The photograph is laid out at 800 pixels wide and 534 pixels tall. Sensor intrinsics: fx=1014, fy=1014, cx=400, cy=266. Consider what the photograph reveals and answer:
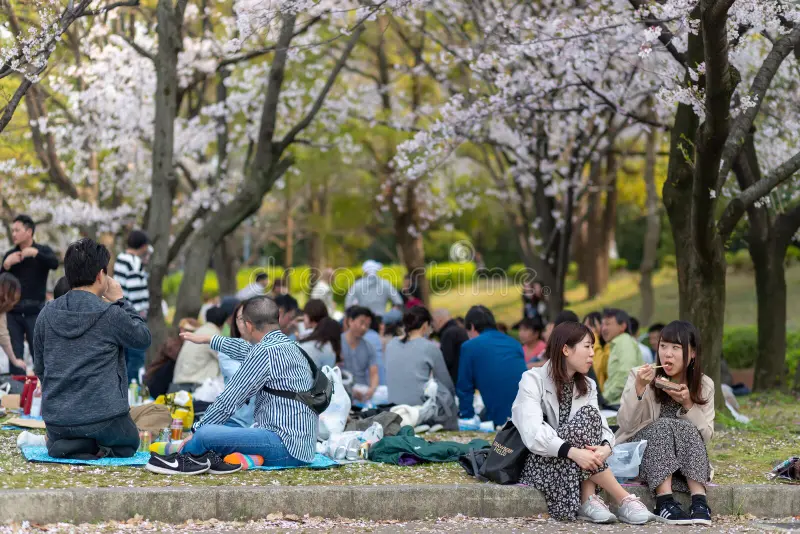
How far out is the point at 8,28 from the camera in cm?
963

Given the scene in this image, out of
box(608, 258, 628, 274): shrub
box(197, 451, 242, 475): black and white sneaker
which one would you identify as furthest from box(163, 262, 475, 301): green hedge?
box(197, 451, 242, 475): black and white sneaker

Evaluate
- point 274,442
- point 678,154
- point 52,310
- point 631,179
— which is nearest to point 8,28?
point 52,310

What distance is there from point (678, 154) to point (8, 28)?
253 inches

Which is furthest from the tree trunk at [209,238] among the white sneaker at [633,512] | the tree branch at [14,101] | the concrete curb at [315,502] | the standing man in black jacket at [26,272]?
the white sneaker at [633,512]

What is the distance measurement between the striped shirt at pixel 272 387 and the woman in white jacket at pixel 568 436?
1.37m

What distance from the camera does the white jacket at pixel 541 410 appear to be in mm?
5969

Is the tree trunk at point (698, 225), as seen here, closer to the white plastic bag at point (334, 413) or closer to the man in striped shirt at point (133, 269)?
the white plastic bag at point (334, 413)

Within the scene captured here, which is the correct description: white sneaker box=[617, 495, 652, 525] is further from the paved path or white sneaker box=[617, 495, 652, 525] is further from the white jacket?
the white jacket

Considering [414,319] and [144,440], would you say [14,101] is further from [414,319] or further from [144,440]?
[414,319]

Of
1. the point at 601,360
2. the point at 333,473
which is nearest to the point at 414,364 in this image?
the point at 601,360

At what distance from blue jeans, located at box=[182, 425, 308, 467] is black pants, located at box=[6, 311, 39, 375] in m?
4.07

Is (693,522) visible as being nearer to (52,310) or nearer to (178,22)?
(52,310)

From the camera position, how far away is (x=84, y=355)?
6352 mm

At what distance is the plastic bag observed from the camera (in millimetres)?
6320
